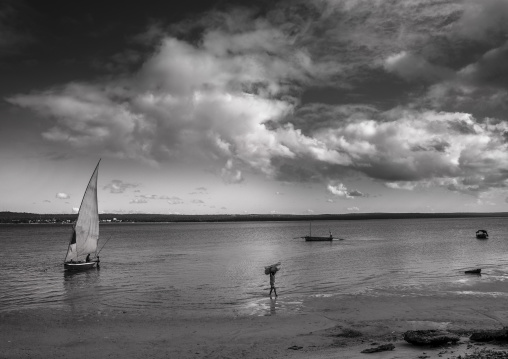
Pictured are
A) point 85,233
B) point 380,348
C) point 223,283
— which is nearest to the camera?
point 380,348

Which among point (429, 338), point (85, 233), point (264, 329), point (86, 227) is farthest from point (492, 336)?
point (85, 233)

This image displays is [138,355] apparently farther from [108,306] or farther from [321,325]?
[108,306]

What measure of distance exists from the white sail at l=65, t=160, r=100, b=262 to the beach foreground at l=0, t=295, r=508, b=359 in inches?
709

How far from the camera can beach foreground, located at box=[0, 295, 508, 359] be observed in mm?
16922

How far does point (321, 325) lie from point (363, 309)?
4485 mm

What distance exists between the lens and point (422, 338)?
15578 mm

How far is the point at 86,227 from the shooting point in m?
44.0

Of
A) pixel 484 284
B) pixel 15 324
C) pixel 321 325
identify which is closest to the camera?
pixel 321 325

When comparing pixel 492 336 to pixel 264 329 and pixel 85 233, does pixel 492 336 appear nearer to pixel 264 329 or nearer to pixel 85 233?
pixel 264 329

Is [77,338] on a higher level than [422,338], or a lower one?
lower

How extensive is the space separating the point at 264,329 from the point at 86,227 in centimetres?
2959

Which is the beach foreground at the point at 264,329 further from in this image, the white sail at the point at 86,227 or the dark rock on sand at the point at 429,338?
the white sail at the point at 86,227

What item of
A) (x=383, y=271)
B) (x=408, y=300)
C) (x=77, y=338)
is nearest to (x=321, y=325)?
(x=408, y=300)

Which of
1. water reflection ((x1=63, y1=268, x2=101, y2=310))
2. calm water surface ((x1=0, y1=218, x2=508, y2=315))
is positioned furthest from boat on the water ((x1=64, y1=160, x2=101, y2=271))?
calm water surface ((x1=0, y1=218, x2=508, y2=315))
